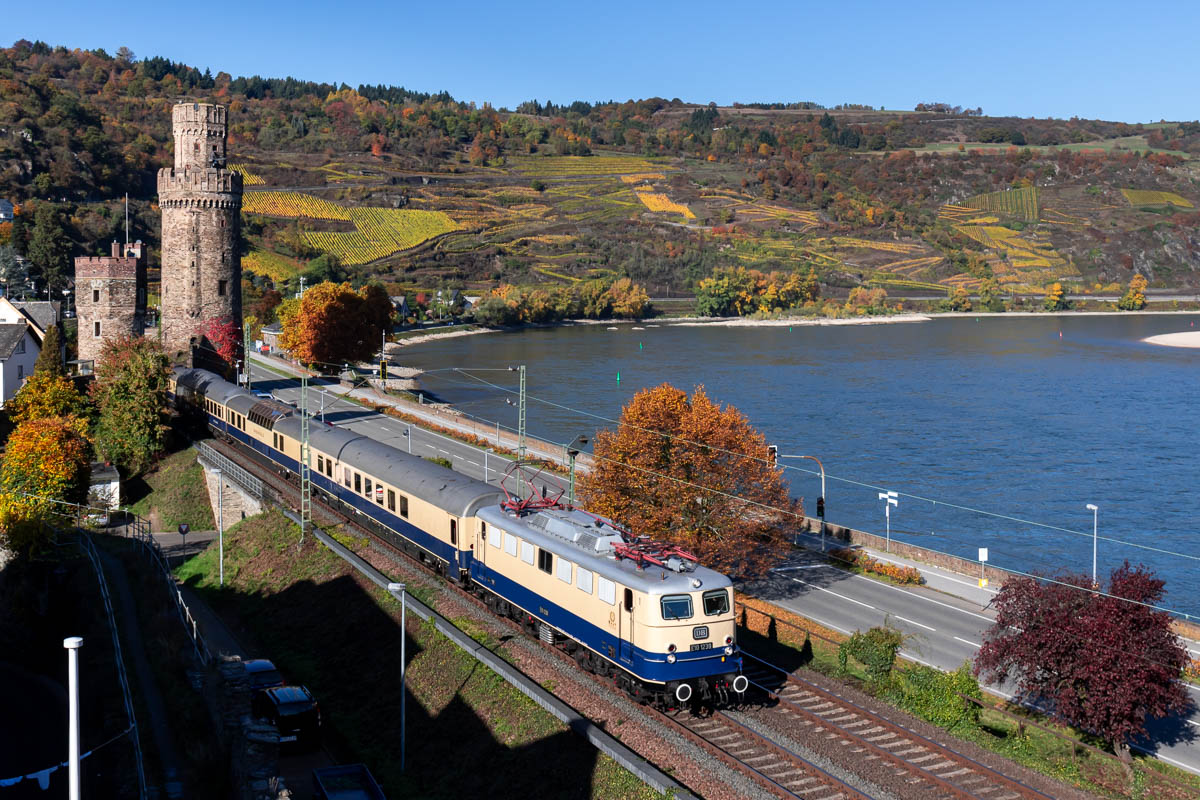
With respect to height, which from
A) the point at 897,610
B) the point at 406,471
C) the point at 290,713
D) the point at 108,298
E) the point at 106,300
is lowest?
the point at 897,610

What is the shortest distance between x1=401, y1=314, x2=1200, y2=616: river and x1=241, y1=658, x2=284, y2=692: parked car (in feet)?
120

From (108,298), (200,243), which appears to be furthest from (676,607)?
(200,243)

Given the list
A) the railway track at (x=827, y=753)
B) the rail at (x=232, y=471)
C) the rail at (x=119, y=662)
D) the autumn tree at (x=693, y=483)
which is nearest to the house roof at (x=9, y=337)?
the rail at (x=232, y=471)

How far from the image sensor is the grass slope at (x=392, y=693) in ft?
70.2

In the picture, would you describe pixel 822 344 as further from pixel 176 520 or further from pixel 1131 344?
pixel 176 520

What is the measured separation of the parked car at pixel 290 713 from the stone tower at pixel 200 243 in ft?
189

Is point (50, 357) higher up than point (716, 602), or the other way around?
point (716, 602)

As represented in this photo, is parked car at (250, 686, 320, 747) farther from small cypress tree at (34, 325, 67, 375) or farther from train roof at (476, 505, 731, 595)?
small cypress tree at (34, 325, 67, 375)

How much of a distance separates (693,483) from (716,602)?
1572 centimetres

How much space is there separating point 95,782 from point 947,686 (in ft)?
62.6

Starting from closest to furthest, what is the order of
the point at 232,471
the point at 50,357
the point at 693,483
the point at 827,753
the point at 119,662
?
1. the point at 827,753
2. the point at 119,662
3. the point at 693,483
4. the point at 232,471
5. the point at 50,357

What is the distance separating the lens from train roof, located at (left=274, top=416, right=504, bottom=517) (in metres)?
29.7

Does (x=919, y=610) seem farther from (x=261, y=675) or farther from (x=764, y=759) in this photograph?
(x=261, y=675)

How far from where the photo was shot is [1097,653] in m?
22.0
